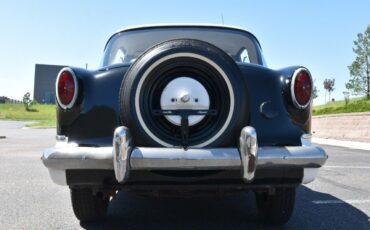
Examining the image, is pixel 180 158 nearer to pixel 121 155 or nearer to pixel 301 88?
pixel 121 155

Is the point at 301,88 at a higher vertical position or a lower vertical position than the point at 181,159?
higher

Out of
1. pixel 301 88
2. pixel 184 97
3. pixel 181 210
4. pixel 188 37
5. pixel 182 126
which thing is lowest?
pixel 181 210

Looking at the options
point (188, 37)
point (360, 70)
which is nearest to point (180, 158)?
point (188, 37)

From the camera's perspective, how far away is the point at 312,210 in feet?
13.1

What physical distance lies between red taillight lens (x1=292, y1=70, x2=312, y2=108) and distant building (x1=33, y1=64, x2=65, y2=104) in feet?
326

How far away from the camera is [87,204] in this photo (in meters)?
3.21

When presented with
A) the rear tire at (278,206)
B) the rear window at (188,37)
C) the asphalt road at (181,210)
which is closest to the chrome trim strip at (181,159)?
the rear tire at (278,206)

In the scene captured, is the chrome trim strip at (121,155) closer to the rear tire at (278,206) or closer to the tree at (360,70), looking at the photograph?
the rear tire at (278,206)

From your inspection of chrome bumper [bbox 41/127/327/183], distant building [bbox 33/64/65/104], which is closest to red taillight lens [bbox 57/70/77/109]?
chrome bumper [bbox 41/127/327/183]

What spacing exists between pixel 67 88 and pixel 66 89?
0.04 feet

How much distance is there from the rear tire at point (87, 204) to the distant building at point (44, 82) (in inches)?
3881

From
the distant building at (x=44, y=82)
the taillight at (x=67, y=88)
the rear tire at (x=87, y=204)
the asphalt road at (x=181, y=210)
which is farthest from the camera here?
the distant building at (x=44, y=82)

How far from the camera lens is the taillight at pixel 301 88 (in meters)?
2.97

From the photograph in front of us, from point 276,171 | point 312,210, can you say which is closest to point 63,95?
point 276,171
